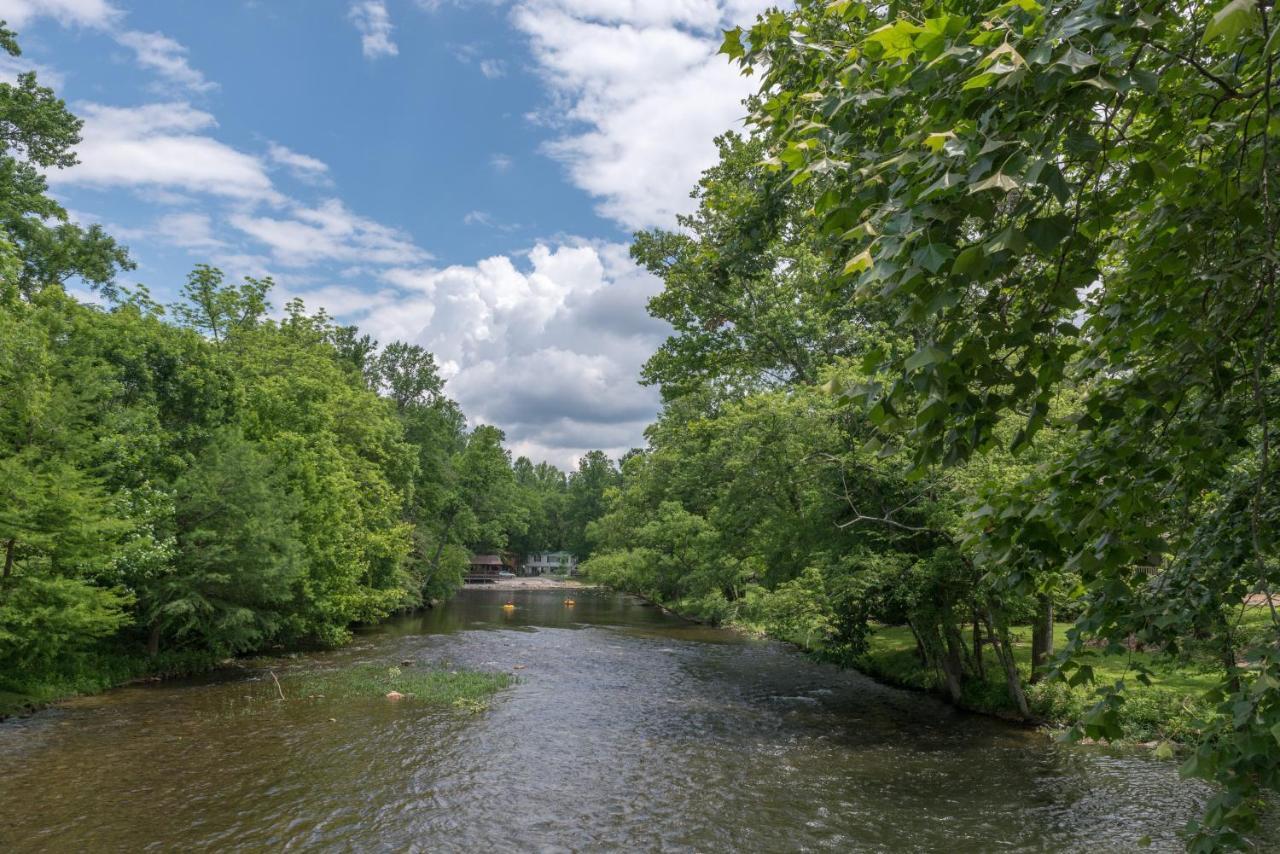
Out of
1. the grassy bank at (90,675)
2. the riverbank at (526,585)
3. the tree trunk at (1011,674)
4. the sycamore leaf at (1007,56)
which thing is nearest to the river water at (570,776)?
the grassy bank at (90,675)

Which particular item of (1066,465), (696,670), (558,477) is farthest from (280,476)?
(558,477)

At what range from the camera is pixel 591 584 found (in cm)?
9631

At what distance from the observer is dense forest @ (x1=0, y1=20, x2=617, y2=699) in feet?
56.2

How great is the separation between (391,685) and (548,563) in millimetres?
106566

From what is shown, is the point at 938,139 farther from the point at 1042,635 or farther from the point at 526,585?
the point at 526,585

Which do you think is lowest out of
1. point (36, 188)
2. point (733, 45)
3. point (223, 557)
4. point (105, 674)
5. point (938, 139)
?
point (105, 674)

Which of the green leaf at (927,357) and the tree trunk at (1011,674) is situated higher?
the green leaf at (927,357)

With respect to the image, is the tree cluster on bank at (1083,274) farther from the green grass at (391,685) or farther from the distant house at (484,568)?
the distant house at (484,568)

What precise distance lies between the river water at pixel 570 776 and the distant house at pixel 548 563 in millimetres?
101089

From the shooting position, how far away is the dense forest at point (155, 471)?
17125 mm

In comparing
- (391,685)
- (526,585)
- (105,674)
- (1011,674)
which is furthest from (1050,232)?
(526,585)

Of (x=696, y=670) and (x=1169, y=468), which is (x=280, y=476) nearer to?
(x=696, y=670)

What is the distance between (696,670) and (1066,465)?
23417mm

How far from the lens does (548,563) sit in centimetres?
12688
